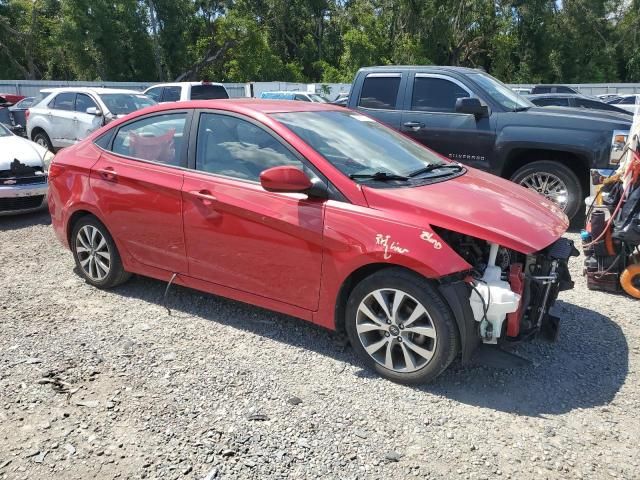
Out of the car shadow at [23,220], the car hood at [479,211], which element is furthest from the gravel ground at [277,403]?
the car shadow at [23,220]

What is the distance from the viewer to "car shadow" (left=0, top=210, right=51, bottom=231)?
755cm

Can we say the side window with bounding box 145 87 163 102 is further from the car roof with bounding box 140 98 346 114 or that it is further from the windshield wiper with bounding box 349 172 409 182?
the windshield wiper with bounding box 349 172 409 182

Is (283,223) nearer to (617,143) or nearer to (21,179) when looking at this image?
(617,143)

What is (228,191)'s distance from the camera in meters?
3.99

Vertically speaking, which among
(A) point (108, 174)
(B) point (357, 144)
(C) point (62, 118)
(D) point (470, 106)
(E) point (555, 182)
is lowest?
(C) point (62, 118)

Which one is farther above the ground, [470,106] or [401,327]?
[470,106]

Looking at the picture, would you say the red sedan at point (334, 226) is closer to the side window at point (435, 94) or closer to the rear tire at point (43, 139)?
the side window at point (435, 94)

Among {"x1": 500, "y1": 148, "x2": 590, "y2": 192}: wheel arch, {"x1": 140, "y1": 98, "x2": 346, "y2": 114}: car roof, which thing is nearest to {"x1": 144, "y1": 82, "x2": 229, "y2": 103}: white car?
{"x1": 500, "y1": 148, "x2": 590, "y2": 192}: wheel arch

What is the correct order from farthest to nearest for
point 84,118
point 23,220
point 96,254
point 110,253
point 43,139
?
point 43,139
point 84,118
point 23,220
point 96,254
point 110,253

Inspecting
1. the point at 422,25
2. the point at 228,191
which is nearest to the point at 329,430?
the point at 228,191

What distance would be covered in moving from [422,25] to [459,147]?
33.7m

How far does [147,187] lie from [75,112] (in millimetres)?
8832

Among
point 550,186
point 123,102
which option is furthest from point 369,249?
point 123,102

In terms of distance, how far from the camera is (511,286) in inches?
132
